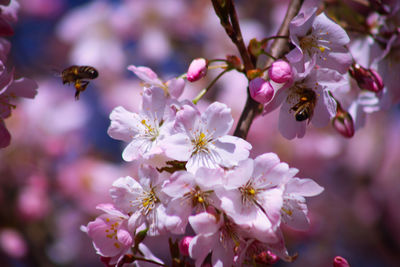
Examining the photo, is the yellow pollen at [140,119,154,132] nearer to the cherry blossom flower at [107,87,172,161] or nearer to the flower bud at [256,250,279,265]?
the cherry blossom flower at [107,87,172,161]

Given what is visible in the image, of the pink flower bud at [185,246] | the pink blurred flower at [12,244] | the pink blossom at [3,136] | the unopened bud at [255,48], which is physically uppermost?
the unopened bud at [255,48]

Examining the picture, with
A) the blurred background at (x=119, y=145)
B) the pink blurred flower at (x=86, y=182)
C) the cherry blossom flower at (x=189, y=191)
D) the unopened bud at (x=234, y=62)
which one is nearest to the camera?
the cherry blossom flower at (x=189, y=191)

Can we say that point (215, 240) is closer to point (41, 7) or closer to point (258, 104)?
point (258, 104)

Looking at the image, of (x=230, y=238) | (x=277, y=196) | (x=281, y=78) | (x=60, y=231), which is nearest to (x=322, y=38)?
(x=281, y=78)

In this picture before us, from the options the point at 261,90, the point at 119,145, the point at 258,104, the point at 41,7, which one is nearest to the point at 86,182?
the point at 119,145

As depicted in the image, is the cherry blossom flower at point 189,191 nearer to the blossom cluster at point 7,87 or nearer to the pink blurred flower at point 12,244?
the blossom cluster at point 7,87

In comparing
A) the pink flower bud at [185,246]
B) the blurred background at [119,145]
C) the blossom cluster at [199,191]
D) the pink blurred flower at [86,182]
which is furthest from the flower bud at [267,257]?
the pink blurred flower at [86,182]

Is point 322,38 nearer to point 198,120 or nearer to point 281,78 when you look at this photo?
point 281,78
